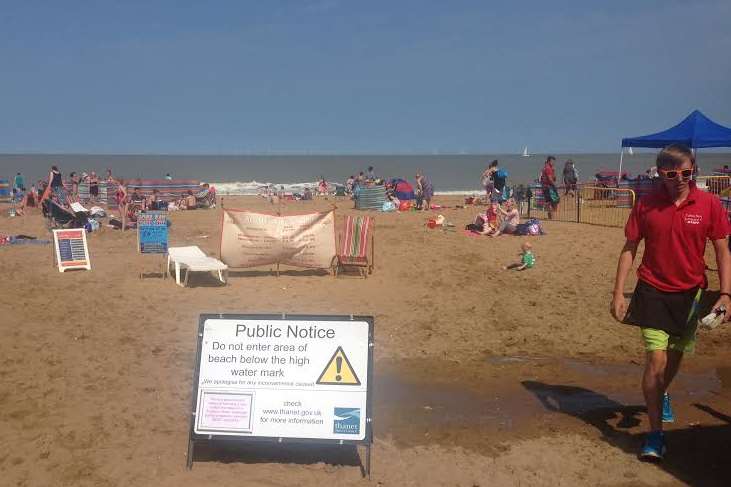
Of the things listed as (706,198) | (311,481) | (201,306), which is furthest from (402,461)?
(201,306)

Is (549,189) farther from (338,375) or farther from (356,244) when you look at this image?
(338,375)

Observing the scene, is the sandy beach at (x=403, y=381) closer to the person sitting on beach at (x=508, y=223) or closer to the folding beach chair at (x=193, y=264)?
the folding beach chair at (x=193, y=264)

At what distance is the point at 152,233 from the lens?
13250 mm

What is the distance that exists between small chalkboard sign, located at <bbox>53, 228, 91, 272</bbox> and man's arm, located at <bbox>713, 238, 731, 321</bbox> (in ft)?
32.7

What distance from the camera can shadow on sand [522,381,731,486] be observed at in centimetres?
439

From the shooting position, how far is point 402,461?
454 cm

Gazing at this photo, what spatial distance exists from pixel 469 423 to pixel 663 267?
184 cm

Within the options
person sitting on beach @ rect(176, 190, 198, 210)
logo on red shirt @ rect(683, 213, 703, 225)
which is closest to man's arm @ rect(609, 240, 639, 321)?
logo on red shirt @ rect(683, 213, 703, 225)

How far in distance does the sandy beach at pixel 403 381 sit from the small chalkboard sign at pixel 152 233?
1.32 m

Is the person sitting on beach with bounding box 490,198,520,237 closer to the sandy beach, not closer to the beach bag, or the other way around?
the beach bag

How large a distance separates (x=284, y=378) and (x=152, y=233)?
9.52 metres

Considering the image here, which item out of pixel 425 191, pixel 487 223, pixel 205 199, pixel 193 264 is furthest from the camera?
pixel 205 199

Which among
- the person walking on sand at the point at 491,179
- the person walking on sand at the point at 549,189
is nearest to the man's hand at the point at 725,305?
the person walking on sand at the point at 491,179

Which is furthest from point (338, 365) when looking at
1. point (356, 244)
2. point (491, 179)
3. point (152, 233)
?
point (491, 179)
